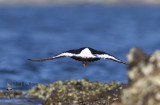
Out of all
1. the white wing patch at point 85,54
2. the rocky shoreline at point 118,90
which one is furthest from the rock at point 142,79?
the white wing patch at point 85,54

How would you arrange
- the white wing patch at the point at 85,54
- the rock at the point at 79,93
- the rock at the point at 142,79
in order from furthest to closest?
1. the rock at the point at 79,93
2. the white wing patch at the point at 85,54
3. the rock at the point at 142,79

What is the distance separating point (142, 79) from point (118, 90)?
21.1 feet

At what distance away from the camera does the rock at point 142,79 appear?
22.6ft

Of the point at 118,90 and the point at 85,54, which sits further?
the point at 118,90

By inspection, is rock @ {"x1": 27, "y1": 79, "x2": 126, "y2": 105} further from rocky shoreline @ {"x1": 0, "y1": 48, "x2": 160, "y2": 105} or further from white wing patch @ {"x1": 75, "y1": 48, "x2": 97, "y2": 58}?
white wing patch @ {"x1": 75, "y1": 48, "x2": 97, "y2": 58}

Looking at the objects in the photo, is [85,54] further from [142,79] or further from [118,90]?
[142,79]

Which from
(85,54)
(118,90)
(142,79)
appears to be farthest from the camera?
(118,90)

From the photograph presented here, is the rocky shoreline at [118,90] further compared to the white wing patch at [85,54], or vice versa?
the white wing patch at [85,54]

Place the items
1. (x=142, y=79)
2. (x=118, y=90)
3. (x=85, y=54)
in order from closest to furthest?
(x=142, y=79)
(x=85, y=54)
(x=118, y=90)

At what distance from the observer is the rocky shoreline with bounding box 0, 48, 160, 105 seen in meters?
6.93

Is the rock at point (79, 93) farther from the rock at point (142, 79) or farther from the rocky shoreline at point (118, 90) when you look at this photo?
the rock at point (142, 79)

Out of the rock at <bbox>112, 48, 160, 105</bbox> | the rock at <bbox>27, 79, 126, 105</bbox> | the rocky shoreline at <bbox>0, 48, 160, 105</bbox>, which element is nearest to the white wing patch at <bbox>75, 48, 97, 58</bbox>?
the rocky shoreline at <bbox>0, 48, 160, 105</bbox>

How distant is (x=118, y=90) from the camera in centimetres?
1338

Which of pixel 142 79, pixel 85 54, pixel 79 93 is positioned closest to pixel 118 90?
pixel 79 93
